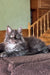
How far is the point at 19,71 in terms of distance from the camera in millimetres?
835

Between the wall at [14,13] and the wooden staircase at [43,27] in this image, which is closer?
the wall at [14,13]

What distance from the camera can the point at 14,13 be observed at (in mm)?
5473

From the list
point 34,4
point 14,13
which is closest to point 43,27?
point 34,4

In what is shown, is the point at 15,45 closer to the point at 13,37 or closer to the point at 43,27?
the point at 13,37

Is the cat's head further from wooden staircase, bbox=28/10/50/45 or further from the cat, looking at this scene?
wooden staircase, bbox=28/10/50/45

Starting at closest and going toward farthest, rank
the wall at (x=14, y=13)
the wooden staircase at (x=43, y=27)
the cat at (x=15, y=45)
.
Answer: the cat at (x=15, y=45) < the wall at (x=14, y=13) < the wooden staircase at (x=43, y=27)

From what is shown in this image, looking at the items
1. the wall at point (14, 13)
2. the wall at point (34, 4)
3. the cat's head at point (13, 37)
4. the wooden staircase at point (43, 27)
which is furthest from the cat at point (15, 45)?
the wall at point (34, 4)

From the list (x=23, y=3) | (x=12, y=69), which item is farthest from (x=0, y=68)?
(x=23, y=3)

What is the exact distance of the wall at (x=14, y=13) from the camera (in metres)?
5.09

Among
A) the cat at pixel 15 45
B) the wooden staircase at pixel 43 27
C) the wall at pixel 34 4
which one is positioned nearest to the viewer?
the cat at pixel 15 45

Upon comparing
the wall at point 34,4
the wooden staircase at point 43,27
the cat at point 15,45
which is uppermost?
the wall at point 34,4

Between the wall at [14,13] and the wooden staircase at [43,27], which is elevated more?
the wall at [14,13]

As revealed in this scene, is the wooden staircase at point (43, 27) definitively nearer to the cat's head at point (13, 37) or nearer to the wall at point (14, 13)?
the wall at point (14, 13)

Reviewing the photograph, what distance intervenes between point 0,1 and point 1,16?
0.47 m
